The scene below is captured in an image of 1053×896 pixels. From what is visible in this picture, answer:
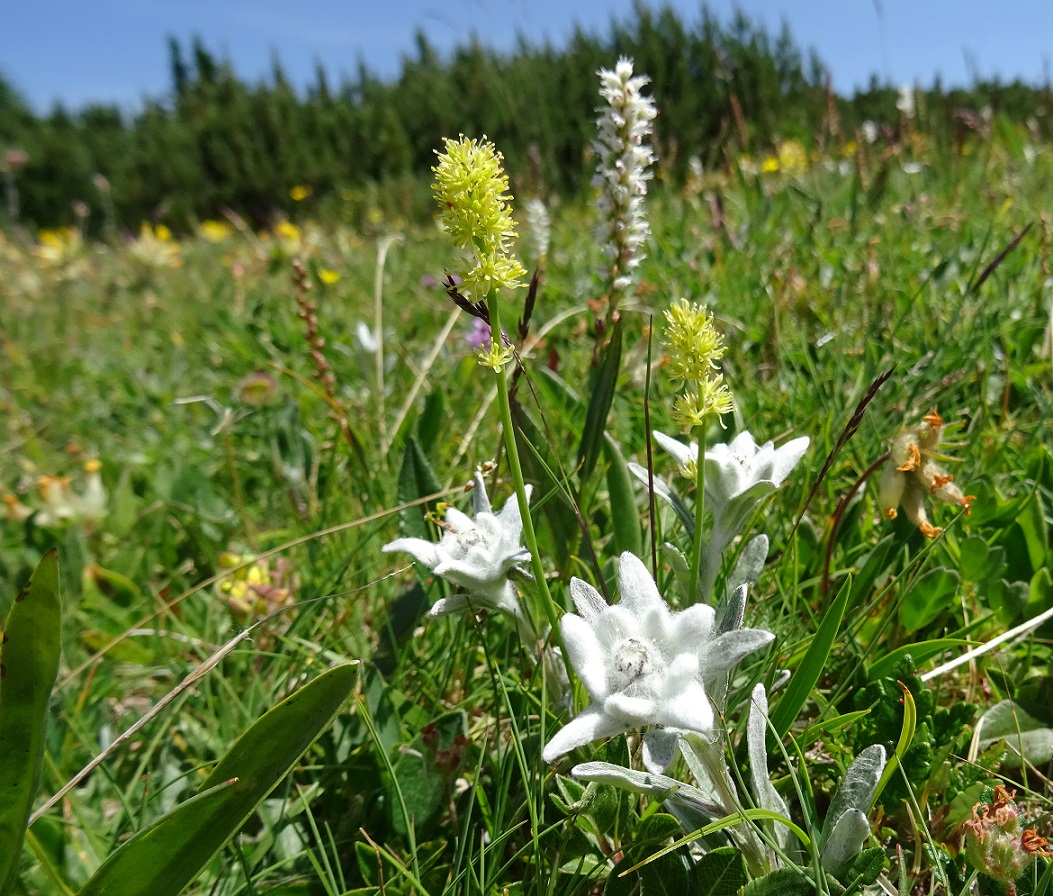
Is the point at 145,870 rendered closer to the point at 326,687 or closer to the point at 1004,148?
the point at 326,687

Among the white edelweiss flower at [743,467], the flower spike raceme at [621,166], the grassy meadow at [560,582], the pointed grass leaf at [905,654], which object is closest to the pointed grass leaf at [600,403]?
the grassy meadow at [560,582]

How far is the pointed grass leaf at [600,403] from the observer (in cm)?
120

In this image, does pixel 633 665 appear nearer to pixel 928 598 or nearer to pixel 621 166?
pixel 928 598

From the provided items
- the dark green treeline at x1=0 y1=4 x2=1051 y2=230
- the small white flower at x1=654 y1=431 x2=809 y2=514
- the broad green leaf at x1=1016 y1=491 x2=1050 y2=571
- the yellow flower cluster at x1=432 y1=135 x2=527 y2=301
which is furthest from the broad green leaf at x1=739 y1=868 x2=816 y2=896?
the dark green treeline at x1=0 y1=4 x2=1051 y2=230

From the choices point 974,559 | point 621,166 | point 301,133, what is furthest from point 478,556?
point 301,133

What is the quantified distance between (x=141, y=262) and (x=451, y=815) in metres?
6.40

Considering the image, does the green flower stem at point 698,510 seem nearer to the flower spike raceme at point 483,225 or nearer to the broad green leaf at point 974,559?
A: the flower spike raceme at point 483,225

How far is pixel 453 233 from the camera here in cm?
74

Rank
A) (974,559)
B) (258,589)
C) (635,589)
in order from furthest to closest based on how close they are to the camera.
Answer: (258,589), (974,559), (635,589)

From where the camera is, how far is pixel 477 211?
0.73m

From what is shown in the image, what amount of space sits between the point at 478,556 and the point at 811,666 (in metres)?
0.40

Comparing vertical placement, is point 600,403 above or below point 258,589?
above

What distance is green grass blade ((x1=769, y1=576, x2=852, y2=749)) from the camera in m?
0.87

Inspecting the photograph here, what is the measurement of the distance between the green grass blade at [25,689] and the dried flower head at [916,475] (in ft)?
3.41
